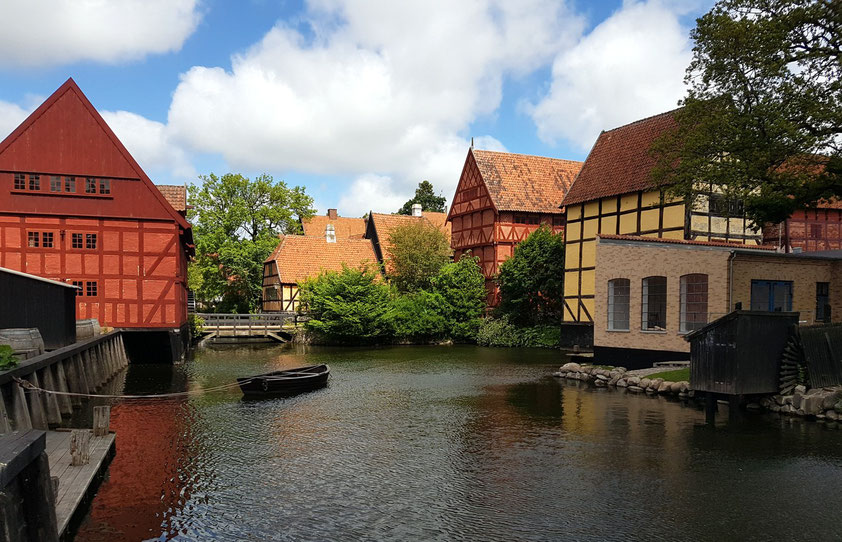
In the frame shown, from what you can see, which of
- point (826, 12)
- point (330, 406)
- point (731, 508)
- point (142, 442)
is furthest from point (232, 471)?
point (826, 12)

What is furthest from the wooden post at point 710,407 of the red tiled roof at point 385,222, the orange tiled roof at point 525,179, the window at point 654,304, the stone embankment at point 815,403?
the red tiled roof at point 385,222

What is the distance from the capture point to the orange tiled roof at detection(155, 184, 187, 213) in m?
37.3

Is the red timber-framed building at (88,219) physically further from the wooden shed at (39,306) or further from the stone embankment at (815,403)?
the stone embankment at (815,403)

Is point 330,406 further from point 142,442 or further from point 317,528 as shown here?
point 317,528

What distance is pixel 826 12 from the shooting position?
19172 millimetres

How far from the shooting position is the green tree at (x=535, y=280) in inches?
1660

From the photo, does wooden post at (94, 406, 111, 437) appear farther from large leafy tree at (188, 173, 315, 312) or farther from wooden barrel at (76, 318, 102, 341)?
large leafy tree at (188, 173, 315, 312)

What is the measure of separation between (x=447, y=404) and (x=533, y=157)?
33.9 metres

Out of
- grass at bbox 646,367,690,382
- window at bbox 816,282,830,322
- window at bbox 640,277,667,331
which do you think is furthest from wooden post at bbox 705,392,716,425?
window at bbox 816,282,830,322

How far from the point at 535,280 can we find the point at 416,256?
44.3 feet

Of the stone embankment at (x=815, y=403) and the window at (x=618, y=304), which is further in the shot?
the window at (x=618, y=304)

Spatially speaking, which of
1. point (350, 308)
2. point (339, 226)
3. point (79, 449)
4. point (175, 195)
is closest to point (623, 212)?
point (350, 308)

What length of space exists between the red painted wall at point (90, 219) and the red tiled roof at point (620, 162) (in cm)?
2274

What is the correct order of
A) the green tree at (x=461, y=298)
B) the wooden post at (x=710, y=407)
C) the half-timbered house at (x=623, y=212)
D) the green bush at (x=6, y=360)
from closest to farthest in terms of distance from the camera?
the green bush at (x=6, y=360), the wooden post at (x=710, y=407), the half-timbered house at (x=623, y=212), the green tree at (x=461, y=298)
